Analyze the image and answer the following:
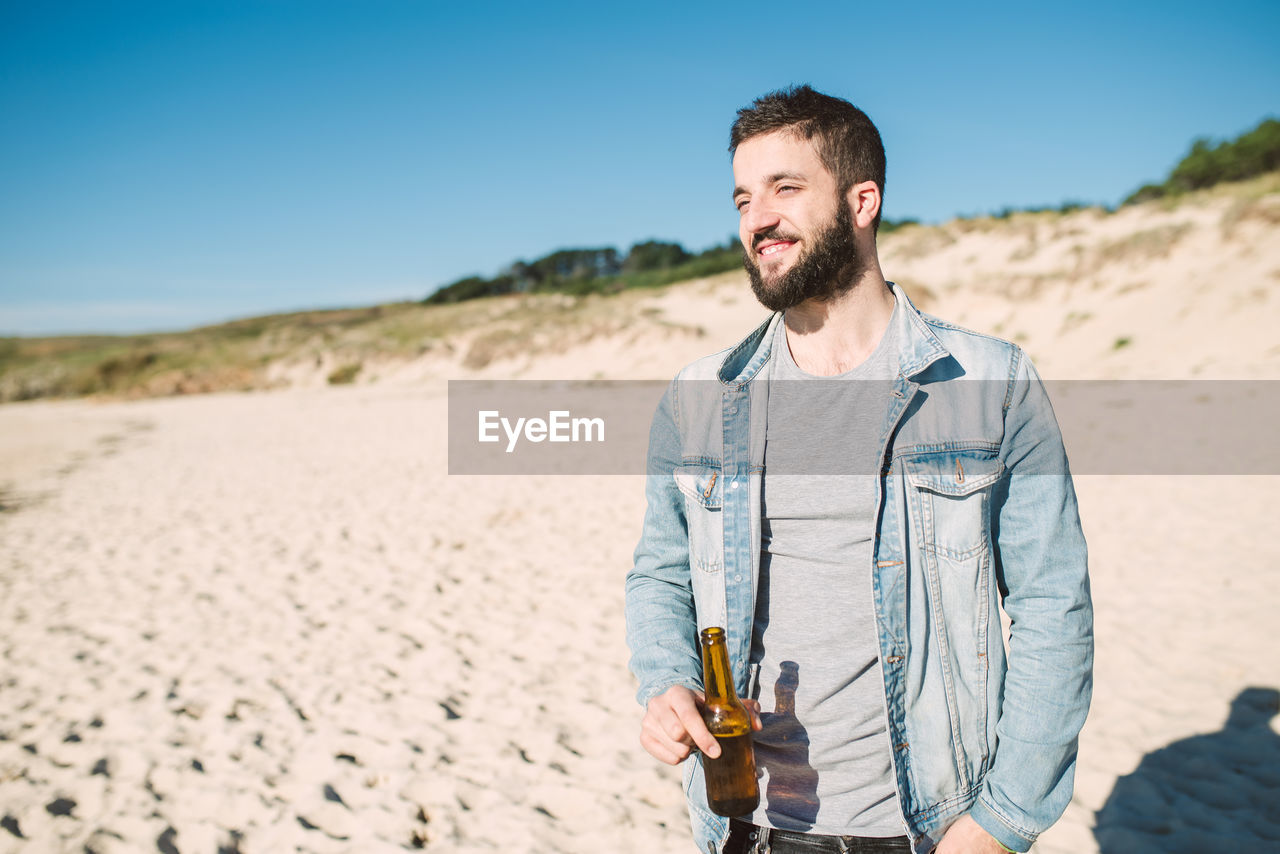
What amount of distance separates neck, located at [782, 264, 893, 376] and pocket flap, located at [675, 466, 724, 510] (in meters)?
0.34

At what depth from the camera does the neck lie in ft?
5.64

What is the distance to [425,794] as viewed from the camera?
3529 millimetres

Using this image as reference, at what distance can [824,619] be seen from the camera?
1596 millimetres

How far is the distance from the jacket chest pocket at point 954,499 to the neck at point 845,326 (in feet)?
1.00

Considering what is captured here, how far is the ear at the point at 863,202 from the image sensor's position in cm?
168

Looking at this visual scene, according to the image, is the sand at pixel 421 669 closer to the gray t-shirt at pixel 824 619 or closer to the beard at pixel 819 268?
the gray t-shirt at pixel 824 619

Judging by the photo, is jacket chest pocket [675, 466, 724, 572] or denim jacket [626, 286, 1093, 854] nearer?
denim jacket [626, 286, 1093, 854]

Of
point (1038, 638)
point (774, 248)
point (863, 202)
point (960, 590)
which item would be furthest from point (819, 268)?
point (1038, 638)

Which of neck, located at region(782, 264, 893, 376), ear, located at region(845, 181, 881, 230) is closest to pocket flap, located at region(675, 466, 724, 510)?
neck, located at region(782, 264, 893, 376)

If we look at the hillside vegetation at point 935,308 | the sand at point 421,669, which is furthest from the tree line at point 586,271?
the sand at point 421,669

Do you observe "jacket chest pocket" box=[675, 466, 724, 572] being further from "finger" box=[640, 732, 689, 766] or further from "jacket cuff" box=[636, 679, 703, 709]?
"finger" box=[640, 732, 689, 766]

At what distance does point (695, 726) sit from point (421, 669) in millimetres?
3897

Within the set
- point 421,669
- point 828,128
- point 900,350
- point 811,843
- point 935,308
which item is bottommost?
point 421,669

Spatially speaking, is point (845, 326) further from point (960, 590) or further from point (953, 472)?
point (960, 590)
